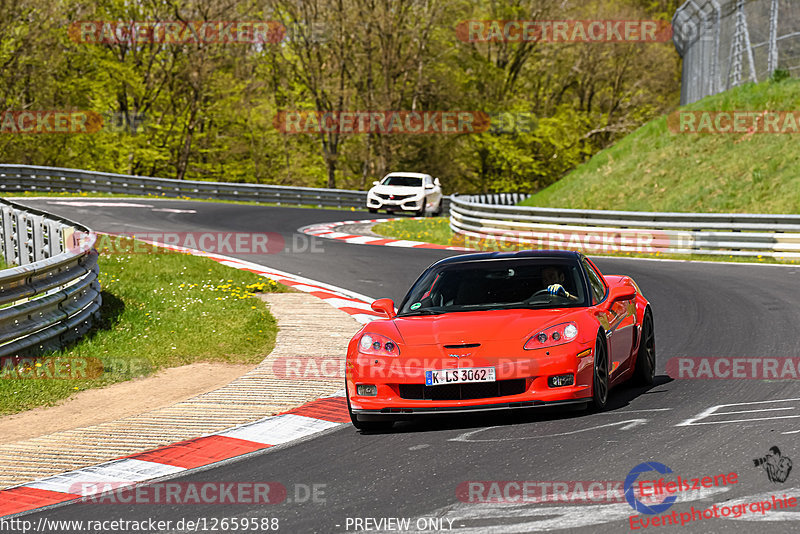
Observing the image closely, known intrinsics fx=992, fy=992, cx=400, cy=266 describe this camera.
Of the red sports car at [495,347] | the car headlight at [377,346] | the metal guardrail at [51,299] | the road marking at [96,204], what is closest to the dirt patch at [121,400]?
the metal guardrail at [51,299]

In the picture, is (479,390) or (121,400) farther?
(121,400)

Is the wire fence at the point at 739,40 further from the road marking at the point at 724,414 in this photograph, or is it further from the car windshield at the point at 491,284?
the road marking at the point at 724,414

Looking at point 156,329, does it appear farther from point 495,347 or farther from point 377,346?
point 495,347

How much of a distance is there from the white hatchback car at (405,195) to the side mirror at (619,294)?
25.3 m

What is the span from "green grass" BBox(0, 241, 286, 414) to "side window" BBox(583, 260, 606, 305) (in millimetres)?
4085

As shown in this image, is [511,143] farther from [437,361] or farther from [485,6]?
[437,361]

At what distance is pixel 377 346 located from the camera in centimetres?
712

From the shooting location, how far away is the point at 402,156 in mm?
54031

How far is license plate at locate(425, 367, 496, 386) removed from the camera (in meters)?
6.70

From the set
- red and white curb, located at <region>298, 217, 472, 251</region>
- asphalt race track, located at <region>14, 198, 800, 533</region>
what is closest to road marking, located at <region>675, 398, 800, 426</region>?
asphalt race track, located at <region>14, 198, 800, 533</region>

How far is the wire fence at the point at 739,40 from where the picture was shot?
25.2 metres

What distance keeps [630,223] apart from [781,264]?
3.60 m

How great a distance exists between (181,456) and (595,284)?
11.7 ft

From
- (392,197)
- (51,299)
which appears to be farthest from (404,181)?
(51,299)
